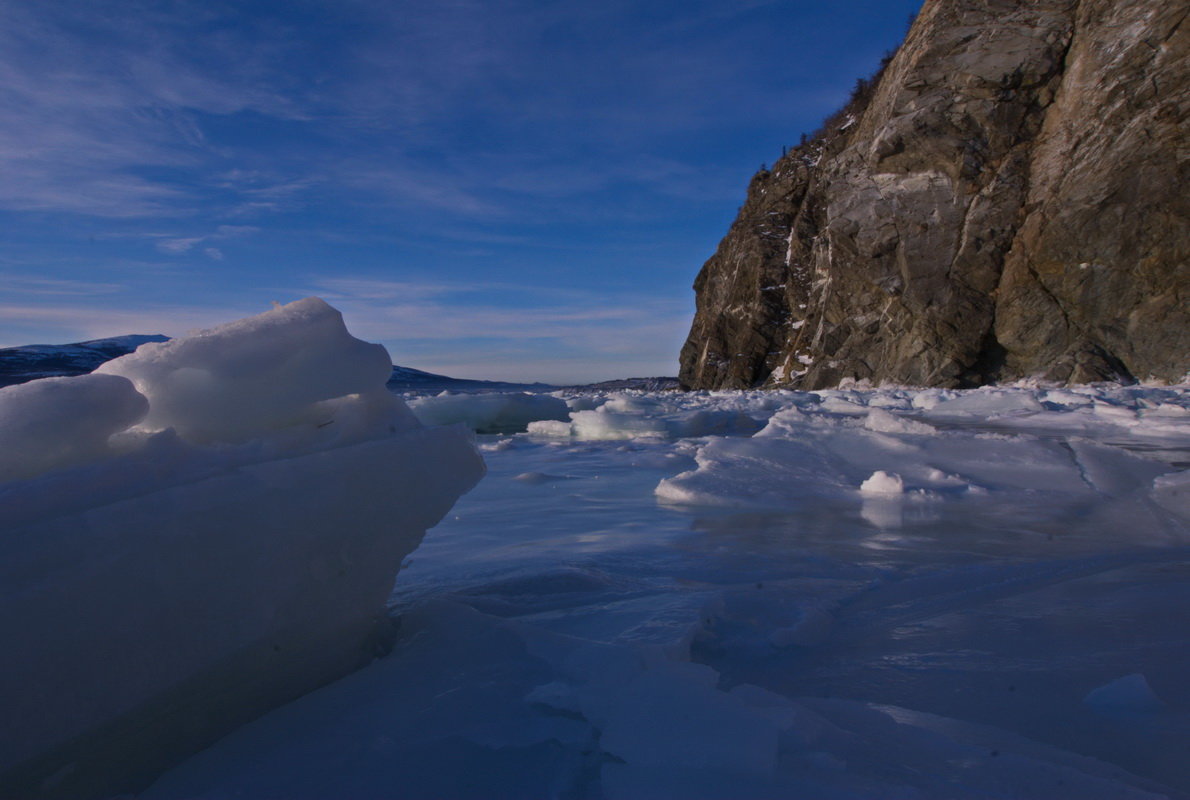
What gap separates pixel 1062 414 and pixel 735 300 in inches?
784

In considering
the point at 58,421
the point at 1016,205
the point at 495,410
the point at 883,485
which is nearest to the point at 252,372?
the point at 58,421

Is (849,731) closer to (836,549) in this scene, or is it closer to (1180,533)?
(836,549)

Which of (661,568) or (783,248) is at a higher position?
(783,248)

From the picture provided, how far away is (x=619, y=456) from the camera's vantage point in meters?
6.11

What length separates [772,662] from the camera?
1480 mm

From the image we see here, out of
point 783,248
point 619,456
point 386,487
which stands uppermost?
point 783,248

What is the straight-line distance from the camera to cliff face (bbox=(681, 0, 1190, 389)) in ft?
41.2

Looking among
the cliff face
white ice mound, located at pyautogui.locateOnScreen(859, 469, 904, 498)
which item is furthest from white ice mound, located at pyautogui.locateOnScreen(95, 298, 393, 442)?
the cliff face

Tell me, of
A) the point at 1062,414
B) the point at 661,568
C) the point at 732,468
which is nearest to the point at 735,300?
the point at 1062,414

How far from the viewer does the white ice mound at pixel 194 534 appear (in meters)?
1.01

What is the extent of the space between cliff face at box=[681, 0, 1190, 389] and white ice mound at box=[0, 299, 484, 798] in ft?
49.5

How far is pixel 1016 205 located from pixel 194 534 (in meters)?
18.0

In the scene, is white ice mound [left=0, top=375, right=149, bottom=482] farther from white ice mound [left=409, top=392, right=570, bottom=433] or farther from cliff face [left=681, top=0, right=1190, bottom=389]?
cliff face [left=681, top=0, right=1190, bottom=389]

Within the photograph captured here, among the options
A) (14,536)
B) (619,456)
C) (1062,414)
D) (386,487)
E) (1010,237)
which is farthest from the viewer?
(1010,237)
